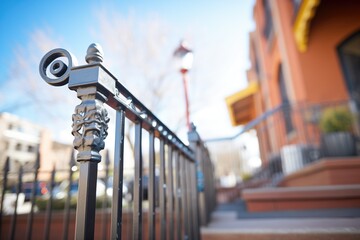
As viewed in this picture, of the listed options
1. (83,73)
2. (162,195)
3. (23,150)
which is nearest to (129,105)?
(83,73)

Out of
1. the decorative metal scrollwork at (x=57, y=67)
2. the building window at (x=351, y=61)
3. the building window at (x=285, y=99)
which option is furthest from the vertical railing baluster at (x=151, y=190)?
the building window at (x=285, y=99)

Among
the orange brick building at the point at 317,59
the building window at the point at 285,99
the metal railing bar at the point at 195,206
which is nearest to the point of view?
the metal railing bar at the point at 195,206

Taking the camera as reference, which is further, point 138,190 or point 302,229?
point 302,229

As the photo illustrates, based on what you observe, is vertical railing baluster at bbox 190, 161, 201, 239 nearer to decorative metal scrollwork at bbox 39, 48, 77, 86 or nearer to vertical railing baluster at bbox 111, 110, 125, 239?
vertical railing baluster at bbox 111, 110, 125, 239

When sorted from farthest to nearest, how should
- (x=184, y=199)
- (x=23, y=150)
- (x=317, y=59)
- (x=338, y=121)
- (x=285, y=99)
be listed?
(x=23, y=150) < (x=285, y=99) < (x=317, y=59) < (x=338, y=121) < (x=184, y=199)

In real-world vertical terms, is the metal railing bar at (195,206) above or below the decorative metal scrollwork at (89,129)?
below

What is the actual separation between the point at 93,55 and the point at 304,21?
20.1 ft

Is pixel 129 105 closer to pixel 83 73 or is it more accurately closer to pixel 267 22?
pixel 83 73

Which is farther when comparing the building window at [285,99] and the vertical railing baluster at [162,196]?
the building window at [285,99]

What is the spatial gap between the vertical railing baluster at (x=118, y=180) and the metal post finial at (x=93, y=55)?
227mm

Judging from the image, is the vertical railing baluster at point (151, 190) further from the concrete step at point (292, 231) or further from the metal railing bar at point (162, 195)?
the concrete step at point (292, 231)

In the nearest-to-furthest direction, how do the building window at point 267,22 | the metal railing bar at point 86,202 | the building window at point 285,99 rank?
the metal railing bar at point 86,202 < the building window at point 285,99 < the building window at point 267,22

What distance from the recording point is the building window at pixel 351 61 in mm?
5602

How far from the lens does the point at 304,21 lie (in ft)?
17.8
